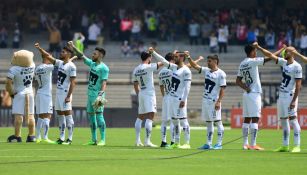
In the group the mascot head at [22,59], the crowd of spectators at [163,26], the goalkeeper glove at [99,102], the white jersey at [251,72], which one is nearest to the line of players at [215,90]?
the white jersey at [251,72]

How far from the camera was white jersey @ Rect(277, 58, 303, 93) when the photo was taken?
27.6 metres

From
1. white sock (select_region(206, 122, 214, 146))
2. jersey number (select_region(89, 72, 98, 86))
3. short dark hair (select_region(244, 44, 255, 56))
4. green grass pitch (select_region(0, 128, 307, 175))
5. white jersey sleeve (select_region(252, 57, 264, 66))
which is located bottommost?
green grass pitch (select_region(0, 128, 307, 175))

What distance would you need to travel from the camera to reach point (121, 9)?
211 ft

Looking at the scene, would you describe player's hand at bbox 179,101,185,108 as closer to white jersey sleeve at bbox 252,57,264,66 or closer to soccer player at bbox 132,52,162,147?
soccer player at bbox 132,52,162,147

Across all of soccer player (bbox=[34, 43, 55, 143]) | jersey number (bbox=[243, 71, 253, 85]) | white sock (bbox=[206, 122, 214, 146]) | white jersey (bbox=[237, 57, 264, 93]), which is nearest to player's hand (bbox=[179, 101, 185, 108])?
white sock (bbox=[206, 122, 214, 146])

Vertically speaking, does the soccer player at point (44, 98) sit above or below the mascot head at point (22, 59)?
below

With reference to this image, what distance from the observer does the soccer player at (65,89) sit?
30630 millimetres

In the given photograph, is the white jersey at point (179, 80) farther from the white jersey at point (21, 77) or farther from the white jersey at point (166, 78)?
the white jersey at point (21, 77)

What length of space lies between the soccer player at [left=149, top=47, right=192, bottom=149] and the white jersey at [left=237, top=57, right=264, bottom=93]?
68.9 inches

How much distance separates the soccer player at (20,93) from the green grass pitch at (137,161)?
93 centimetres

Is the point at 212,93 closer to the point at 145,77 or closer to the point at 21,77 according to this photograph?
the point at 145,77

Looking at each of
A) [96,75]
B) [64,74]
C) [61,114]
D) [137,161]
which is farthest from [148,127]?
[137,161]

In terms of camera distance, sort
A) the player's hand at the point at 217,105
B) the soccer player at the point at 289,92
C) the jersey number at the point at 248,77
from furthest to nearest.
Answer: the player's hand at the point at 217,105 → the jersey number at the point at 248,77 → the soccer player at the point at 289,92

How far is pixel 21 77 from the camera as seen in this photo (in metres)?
30.8
